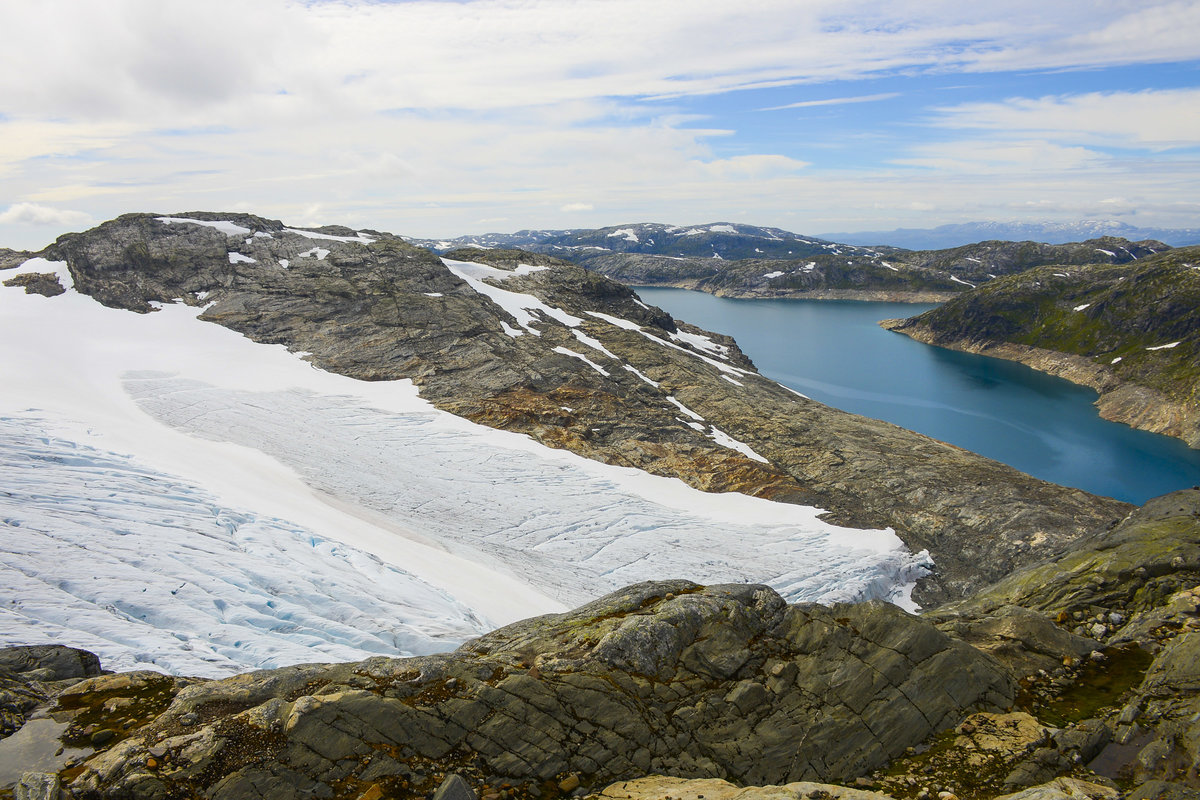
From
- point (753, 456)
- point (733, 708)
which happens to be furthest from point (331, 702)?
point (753, 456)

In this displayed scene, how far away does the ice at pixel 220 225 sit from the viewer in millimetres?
62219

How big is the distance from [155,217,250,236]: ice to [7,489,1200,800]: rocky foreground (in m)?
61.3

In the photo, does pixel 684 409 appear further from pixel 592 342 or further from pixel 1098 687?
pixel 1098 687

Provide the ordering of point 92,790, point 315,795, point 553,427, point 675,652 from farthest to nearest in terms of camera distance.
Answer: point 553,427
point 675,652
point 315,795
point 92,790

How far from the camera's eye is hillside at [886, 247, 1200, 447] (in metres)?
87.1

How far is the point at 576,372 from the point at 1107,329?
113 meters

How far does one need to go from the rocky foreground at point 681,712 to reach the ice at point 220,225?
→ 61285 millimetres

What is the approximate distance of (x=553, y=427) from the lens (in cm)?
4350

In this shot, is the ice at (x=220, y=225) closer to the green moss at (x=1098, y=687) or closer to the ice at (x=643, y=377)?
the ice at (x=643, y=377)

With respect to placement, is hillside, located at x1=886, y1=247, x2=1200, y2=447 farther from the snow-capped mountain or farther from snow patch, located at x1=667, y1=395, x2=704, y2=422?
snow patch, located at x1=667, y1=395, x2=704, y2=422

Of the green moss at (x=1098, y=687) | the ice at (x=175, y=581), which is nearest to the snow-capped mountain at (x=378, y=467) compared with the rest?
the ice at (x=175, y=581)

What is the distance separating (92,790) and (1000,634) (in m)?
19.6

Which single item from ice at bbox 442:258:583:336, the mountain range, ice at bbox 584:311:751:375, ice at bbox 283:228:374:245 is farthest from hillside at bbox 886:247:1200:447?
ice at bbox 283:228:374:245

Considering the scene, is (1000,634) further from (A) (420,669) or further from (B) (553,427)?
(B) (553,427)
